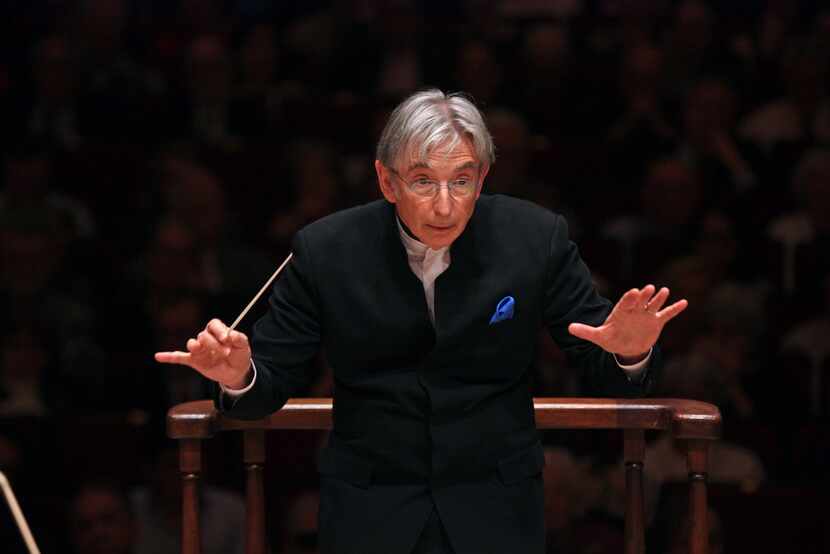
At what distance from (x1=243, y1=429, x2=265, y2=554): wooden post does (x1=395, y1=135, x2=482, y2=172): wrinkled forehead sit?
1.86 feet

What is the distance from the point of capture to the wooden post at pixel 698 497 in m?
2.12

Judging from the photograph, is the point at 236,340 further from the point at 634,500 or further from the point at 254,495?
the point at 634,500

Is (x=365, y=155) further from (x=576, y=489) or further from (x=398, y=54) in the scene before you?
(x=576, y=489)

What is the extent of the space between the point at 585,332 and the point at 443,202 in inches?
10.3

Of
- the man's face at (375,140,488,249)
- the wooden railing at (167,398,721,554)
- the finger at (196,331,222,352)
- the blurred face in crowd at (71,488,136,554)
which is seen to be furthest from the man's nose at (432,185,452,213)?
the blurred face in crowd at (71,488,136,554)

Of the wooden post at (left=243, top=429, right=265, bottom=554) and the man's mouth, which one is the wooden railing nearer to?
the wooden post at (left=243, top=429, right=265, bottom=554)

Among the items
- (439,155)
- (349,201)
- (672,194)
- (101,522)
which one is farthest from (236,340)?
(672,194)

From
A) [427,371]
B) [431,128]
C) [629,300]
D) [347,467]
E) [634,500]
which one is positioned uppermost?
[431,128]

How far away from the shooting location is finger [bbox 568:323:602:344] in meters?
1.88

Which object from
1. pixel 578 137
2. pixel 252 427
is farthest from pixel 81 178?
pixel 252 427

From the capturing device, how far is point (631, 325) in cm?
189

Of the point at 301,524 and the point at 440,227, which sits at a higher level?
the point at 440,227

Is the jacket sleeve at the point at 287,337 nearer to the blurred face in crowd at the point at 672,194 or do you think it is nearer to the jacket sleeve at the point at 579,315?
the jacket sleeve at the point at 579,315

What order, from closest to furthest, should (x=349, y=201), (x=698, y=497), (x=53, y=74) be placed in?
1. (x=698, y=497)
2. (x=349, y=201)
3. (x=53, y=74)
